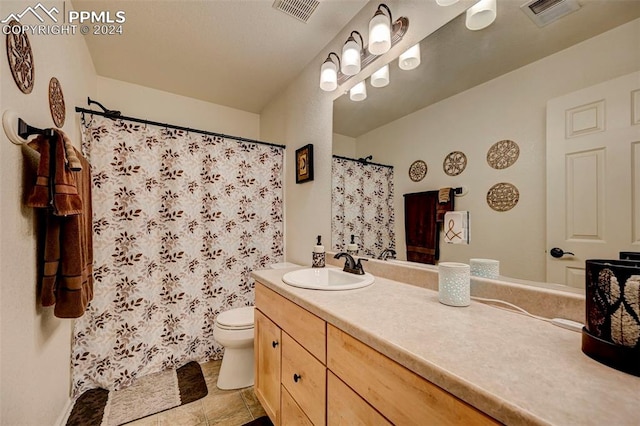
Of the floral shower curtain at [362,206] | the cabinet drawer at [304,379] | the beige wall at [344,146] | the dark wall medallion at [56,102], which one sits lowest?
the cabinet drawer at [304,379]

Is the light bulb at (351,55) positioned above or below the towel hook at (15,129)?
above

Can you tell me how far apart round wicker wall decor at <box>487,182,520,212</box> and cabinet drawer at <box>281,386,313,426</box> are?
42.4 inches

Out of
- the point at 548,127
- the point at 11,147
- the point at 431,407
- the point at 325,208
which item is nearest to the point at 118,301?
the point at 11,147

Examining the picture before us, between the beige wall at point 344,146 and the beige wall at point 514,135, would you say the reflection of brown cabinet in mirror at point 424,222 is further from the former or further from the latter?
the beige wall at point 344,146

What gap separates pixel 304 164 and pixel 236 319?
1264 millimetres

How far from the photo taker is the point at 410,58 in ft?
4.19

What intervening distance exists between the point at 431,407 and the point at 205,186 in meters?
2.06

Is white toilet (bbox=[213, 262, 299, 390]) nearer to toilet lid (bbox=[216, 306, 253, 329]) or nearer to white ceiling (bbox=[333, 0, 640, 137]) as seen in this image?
toilet lid (bbox=[216, 306, 253, 329])

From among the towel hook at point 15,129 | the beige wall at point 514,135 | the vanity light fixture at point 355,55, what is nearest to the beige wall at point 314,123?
the vanity light fixture at point 355,55

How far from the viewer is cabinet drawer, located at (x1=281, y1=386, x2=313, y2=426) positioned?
1.00 m

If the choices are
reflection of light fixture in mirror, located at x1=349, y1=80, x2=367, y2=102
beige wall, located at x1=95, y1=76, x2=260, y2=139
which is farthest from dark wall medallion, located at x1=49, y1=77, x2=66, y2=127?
reflection of light fixture in mirror, located at x1=349, y1=80, x2=367, y2=102

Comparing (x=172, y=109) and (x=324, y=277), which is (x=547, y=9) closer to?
(x=324, y=277)

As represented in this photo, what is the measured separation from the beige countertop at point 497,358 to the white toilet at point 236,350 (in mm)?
974

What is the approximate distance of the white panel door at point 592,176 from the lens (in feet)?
2.22
